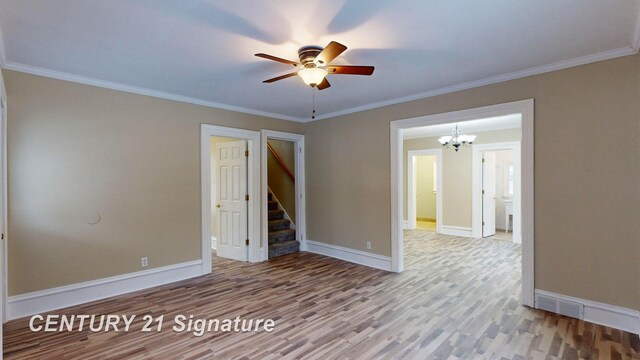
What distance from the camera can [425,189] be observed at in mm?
9734

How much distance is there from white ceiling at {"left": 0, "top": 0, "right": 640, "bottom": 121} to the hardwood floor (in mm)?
2563

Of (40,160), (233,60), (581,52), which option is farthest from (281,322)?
(581,52)

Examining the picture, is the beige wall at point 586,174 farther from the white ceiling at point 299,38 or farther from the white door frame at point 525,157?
the white ceiling at point 299,38

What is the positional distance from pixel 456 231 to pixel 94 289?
274 inches

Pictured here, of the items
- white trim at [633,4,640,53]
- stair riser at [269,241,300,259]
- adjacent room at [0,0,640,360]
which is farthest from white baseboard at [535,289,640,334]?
stair riser at [269,241,300,259]

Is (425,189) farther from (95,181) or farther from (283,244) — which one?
(95,181)

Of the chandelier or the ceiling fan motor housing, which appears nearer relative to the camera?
the ceiling fan motor housing

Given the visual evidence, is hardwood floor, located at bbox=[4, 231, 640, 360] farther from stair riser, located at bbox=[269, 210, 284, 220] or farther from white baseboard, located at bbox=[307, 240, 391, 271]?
stair riser, located at bbox=[269, 210, 284, 220]

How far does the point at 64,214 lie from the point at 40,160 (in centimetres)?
62

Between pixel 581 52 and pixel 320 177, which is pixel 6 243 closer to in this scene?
pixel 320 177

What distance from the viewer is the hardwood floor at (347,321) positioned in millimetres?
2443

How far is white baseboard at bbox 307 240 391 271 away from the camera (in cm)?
463

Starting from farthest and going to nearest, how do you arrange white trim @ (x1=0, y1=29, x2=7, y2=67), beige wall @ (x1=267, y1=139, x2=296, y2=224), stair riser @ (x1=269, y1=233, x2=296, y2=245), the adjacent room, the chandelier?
beige wall @ (x1=267, y1=139, x2=296, y2=224) → the chandelier → stair riser @ (x1=269, y1=233, x2=296, y2=245) → white trim @ (x1=0, y1=29, x2=7, y2=67) → the adjacent room

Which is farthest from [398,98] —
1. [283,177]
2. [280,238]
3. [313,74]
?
[280,238]
